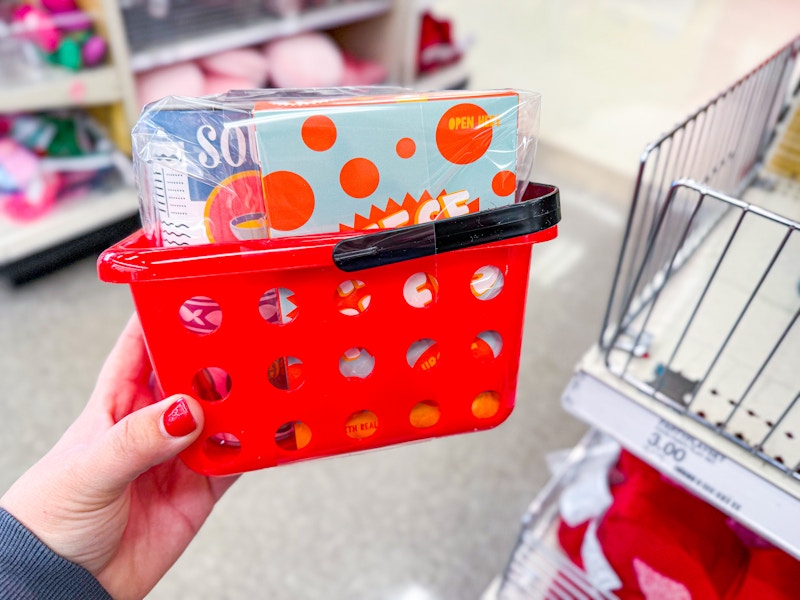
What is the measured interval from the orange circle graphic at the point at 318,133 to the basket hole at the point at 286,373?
195 millimetres

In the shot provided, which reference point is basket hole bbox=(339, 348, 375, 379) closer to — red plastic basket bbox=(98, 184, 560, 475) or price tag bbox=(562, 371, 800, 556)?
red plastic basket bbox=(98, 184, 560, 475)

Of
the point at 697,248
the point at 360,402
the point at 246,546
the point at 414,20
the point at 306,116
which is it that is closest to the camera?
the point at 306,116

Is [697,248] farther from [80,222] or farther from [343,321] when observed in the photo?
[80,222]

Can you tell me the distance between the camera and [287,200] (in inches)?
20.7

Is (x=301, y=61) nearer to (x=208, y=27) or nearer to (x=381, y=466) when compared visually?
(x=208, y=27)

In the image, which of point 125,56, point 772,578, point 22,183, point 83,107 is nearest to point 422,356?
point 772,578

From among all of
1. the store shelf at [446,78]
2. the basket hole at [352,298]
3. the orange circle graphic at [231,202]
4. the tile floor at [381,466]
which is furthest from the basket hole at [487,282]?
the store shelf at [446,78]

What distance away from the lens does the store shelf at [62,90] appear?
5.03ft

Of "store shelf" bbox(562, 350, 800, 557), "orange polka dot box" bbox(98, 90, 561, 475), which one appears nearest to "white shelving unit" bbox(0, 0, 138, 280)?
"orange polka dot box" bbox(98, 90, 561, 475)

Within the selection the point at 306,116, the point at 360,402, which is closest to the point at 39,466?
the point at 360,402

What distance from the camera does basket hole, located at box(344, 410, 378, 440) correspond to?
64 centimetres

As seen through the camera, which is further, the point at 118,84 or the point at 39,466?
the point at 118,84

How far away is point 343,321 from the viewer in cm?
57

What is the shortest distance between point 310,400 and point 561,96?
112 inches
